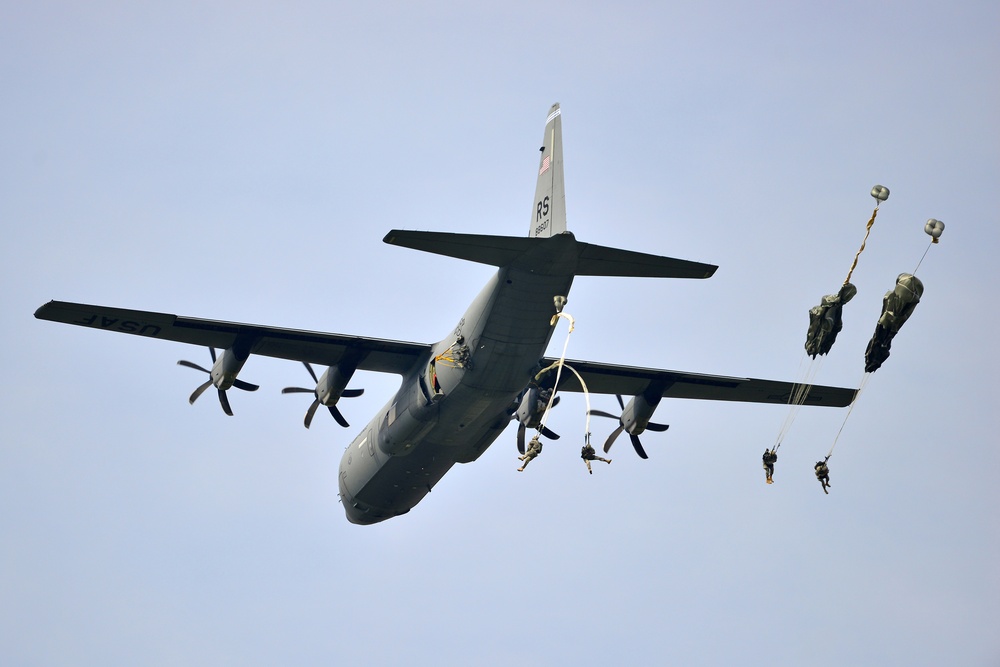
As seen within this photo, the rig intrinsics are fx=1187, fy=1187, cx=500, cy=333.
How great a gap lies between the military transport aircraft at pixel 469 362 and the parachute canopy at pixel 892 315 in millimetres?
5921

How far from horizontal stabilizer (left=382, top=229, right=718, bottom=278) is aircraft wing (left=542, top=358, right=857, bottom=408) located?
769cm

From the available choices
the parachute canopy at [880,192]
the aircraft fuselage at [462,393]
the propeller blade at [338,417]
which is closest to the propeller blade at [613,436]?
the aircraft fuselage at [462,393]

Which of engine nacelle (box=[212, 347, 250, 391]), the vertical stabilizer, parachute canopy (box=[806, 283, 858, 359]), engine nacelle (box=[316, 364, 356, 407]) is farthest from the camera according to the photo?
engine nacelle (box=[316, 364, 356, 407])

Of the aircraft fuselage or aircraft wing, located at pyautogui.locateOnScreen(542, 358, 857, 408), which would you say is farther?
aircraft wing, located at pyautogui.locateOnScreen(542, 358, 857, 408)

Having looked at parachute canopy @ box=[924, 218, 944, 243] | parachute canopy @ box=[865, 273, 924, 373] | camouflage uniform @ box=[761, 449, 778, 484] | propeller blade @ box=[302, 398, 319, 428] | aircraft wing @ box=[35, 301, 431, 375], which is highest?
parachute canopy @ box=[924, 218, 944, 243]

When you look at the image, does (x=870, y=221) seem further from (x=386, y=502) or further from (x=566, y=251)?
(x=386, y=502)

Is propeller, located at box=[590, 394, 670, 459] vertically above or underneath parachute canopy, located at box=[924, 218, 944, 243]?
underneath

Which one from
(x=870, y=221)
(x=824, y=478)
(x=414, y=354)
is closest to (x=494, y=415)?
(x=414, y=354)

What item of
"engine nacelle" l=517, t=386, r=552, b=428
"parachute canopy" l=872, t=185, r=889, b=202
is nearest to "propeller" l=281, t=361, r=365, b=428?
"engine nacelle" l=517, t=386, r=552, b=428

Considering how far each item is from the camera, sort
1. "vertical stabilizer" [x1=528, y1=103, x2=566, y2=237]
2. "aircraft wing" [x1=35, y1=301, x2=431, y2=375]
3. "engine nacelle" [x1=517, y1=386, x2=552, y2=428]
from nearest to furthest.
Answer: "vertical stabilizer" [x1=528, y1=103, x2=566, y2=237], "aircraft wing" [x1=35, y1=301, x2=431, y2=375], "engine nacelle" [x1=517, y1=386, x2=552, y2=428]

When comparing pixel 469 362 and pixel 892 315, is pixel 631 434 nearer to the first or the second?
pixel 469 362

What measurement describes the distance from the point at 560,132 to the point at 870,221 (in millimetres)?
14317

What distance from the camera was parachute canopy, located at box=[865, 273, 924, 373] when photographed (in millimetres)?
22906

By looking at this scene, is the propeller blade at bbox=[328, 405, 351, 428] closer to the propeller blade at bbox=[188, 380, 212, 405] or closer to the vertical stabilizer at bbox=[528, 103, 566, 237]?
the propeller blade at bbox=[188, 380, 212, 405]
